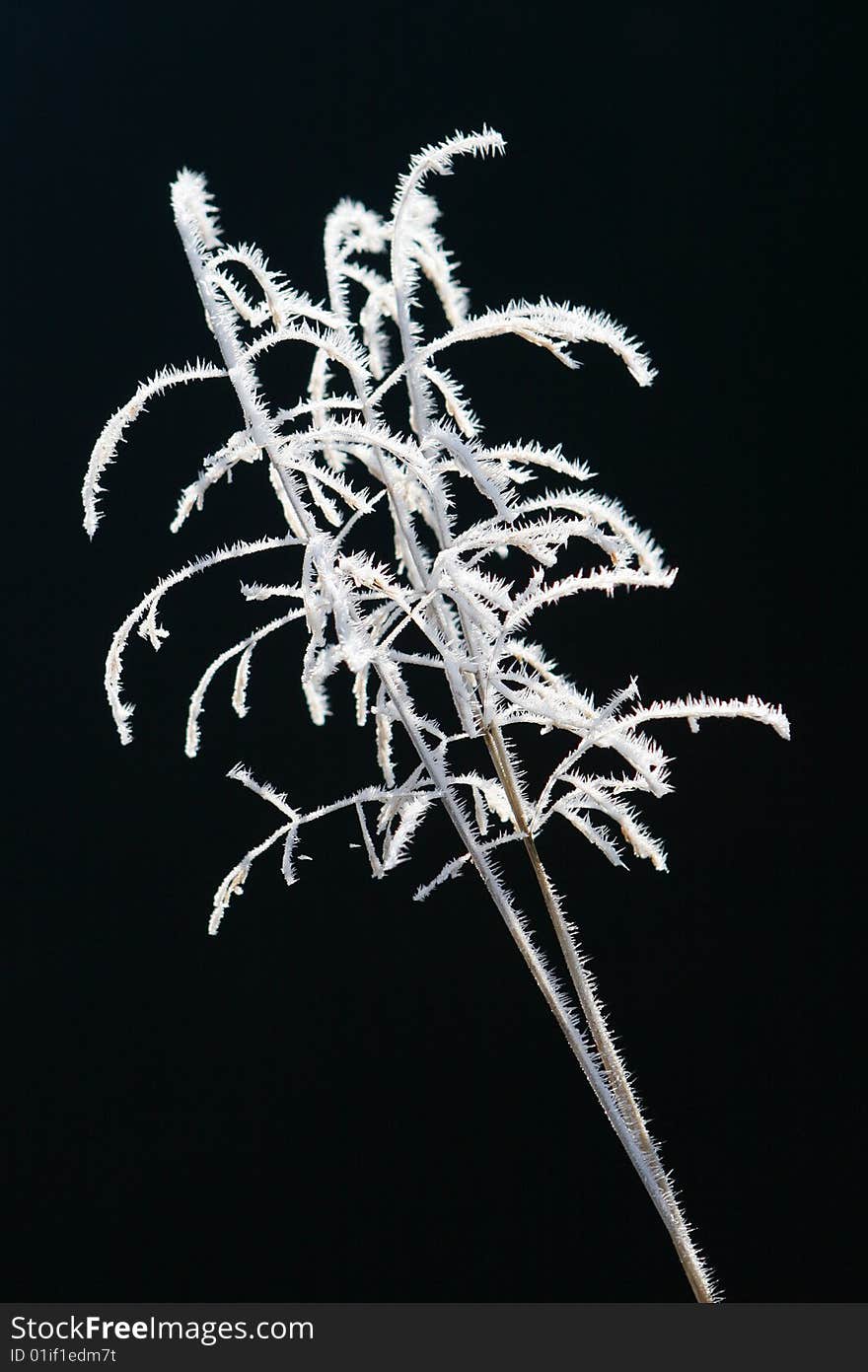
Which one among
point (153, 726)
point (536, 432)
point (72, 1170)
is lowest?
point (72, 1170)

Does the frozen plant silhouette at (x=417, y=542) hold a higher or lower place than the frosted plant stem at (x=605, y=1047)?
higher

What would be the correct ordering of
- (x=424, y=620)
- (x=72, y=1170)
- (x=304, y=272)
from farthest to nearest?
(x=72, y=1170) < (x=304, y=272) < (x=424, y=620)

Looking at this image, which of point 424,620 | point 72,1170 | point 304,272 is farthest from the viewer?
point 72,1170

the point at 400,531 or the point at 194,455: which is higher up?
the point at 194,455

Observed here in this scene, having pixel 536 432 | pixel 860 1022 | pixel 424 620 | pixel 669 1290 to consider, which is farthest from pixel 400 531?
pixel 669 1290

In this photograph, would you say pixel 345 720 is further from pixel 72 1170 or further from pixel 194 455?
pixel 72 1170

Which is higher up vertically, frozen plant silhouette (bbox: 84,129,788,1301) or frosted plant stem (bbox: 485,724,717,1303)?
frozen plant silhouette (bbox: 84,129,788,1301)

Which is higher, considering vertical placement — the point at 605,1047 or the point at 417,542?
the point at 417,542

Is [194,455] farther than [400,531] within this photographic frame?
Yes

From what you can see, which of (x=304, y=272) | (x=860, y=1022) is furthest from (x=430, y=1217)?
(x=304, y=272)
